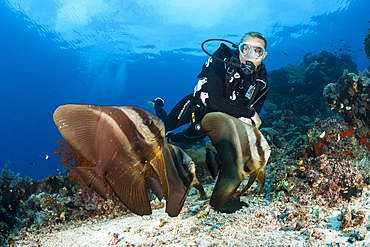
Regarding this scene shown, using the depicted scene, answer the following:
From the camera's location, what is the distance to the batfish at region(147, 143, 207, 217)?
1.20 meters

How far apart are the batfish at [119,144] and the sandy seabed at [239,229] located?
158 cm

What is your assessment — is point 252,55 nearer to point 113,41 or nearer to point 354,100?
point 354,100

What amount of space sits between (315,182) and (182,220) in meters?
2.46

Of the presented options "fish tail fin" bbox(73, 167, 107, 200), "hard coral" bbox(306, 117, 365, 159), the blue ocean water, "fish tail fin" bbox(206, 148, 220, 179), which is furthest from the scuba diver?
the blue ocean water

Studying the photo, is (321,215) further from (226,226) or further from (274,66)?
(274,66)

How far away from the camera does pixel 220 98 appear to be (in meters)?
2.09

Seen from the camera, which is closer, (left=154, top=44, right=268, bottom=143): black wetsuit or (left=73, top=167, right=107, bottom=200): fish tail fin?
(left=73, top=167, right=107, bottom=200): fish tail fin

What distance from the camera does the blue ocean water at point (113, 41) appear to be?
32.1 m

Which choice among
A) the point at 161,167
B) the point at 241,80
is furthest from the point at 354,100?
the point at 161,167

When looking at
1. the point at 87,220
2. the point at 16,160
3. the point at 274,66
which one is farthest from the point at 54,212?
the point at 16,160

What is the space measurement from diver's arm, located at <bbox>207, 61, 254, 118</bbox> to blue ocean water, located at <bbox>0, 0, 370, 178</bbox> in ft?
75.9

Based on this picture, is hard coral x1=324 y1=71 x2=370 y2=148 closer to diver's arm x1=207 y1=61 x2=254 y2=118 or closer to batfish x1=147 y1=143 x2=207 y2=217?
diver's arm x1=207 y1=61 x2=254 y2=118

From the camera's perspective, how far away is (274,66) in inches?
2098

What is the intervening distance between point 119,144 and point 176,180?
502 mm
